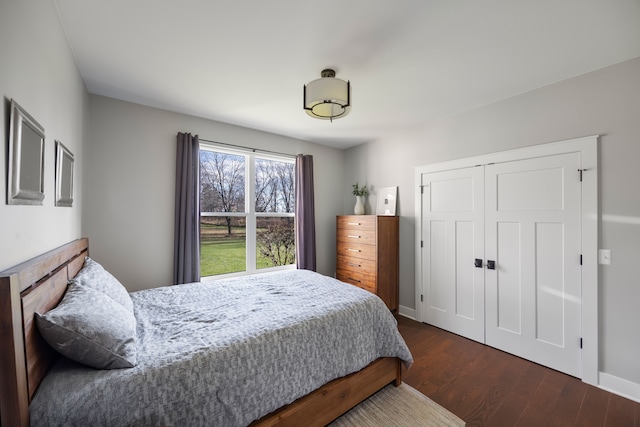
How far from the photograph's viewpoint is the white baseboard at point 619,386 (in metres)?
1.90

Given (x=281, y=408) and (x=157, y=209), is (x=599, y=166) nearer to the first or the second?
(x=281, y=408)

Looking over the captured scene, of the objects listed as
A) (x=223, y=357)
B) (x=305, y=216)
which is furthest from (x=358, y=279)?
(x=223, y=357)

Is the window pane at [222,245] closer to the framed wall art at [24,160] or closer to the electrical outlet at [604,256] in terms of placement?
the framed wall art at [24,160]

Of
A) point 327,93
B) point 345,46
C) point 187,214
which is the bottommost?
point 187,214

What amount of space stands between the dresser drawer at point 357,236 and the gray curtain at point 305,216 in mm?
429

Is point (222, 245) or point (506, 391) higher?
point (222, 245)

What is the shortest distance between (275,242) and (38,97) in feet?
9.72

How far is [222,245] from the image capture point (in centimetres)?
346

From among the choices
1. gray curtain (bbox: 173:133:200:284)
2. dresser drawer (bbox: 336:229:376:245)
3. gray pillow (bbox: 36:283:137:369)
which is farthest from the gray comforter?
dresser drawer (bbox: 336:229:376:245)

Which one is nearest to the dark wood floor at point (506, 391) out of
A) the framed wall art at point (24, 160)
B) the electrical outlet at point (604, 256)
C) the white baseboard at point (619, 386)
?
the white baseboard at point (619, 386)

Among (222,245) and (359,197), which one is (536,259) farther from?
(222,245)

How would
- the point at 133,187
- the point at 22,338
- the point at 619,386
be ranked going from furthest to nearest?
the point at 133,187
the point at 619,386
the point at 22,338

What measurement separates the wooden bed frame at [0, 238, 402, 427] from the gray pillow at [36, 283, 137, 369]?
2.1 inches

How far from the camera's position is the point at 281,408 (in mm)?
1422
